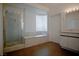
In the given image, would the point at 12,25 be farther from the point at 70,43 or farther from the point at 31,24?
the point at 70,43

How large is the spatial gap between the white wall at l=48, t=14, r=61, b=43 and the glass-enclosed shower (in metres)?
0.54

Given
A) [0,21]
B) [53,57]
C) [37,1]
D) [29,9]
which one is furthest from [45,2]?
[53,57]

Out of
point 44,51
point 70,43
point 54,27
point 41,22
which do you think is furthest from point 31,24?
point 70,43

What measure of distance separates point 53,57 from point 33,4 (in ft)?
3.43

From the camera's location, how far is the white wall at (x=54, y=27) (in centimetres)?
210

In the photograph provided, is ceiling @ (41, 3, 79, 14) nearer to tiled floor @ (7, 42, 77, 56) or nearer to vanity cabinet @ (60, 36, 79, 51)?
vanity cabinet @ (60, 36, 79, 51)

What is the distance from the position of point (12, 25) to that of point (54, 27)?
78cm

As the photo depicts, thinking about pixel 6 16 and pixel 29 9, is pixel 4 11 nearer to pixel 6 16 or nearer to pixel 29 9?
pixel 6 16

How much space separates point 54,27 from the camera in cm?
212

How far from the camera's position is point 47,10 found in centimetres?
212

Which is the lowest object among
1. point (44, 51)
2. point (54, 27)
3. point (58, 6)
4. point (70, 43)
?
point (44, 51)

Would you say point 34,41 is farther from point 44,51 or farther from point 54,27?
point 54,27

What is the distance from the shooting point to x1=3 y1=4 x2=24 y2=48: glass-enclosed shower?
6.73ft

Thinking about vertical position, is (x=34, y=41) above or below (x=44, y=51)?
above
